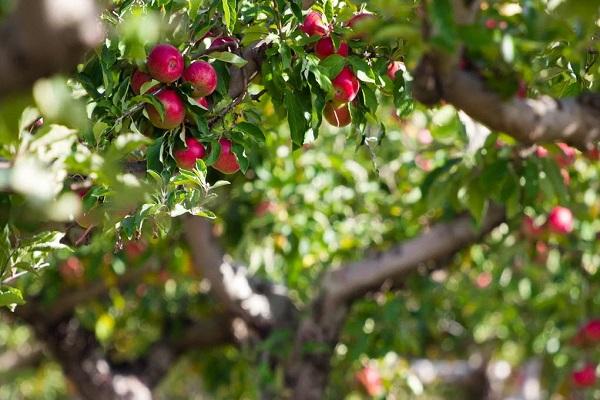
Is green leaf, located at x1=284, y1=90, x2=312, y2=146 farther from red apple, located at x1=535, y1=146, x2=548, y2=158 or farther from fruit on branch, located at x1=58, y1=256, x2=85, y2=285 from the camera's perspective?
fruit on branch, located at x1=58, y1=256, x2=85, y2=285

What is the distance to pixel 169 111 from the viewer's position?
1498 mm

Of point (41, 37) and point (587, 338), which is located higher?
point (41, 37)

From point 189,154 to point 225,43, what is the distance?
0.21m

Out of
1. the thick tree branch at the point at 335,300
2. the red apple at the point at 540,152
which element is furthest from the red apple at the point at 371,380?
the red apple at the point at 540,152

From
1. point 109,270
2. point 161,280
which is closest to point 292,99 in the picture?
point 109,270

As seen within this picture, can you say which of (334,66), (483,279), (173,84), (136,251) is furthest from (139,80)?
(483,279)

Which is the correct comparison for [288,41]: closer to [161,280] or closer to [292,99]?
[292,99]

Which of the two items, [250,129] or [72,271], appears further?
[72,271]

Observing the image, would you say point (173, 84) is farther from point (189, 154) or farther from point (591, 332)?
point (591, 332)

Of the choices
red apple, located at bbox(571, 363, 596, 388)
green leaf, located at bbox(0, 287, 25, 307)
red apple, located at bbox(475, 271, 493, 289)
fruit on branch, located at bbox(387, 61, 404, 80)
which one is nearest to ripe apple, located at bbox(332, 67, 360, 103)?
fruit on branch, located at bbox(387, 61, 404, 80)

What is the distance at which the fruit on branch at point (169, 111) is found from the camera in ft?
4.92

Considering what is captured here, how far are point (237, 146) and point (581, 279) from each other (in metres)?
2.15

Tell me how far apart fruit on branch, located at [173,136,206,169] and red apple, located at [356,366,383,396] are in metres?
2.34

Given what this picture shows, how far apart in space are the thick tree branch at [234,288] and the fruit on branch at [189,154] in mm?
1765
